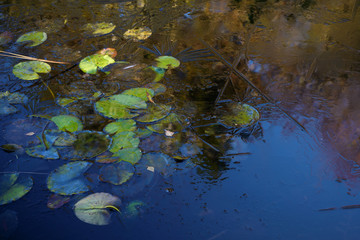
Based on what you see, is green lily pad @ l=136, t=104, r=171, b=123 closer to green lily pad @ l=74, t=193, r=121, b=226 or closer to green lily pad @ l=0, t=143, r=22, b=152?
green lily pad @ l=74, t=193, r=121, b=226

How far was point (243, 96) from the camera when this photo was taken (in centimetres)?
148

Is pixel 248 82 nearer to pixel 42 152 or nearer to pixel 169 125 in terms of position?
pixel 169 125

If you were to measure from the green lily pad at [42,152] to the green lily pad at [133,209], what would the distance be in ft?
1.26

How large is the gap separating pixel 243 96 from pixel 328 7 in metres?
1.28

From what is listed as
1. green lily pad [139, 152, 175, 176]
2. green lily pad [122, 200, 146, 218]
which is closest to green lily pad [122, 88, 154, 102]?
green lily pad [139, 152, 175, 176]

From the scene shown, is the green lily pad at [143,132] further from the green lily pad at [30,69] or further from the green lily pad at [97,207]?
the green lily pad at [30,69]

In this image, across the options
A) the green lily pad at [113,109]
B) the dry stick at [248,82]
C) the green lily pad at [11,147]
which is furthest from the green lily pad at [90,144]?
the dry stick at [248,82]

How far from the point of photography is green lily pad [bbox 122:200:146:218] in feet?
3.30

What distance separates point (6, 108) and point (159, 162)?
2.67 ft

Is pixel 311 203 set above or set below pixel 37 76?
below

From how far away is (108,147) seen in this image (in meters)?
1.21

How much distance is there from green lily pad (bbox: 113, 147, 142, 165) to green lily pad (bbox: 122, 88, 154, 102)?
1.07 ft

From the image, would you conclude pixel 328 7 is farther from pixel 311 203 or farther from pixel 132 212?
pixel 132 212

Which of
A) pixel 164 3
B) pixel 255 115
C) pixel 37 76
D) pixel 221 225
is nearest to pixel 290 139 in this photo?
pixel 255 115
